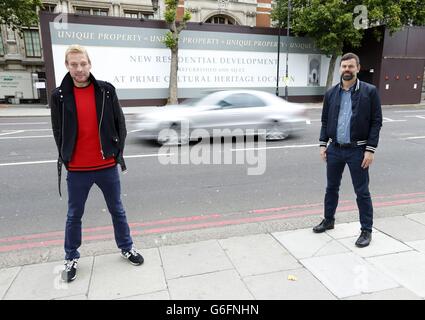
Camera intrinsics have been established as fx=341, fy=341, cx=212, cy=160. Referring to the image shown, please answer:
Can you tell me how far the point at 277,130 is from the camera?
9.59m

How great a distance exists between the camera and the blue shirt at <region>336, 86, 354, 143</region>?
340cm

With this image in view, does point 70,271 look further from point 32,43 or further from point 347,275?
point 32,43

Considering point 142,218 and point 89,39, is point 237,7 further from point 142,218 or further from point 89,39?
point 142,218

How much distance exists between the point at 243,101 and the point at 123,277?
696 cm

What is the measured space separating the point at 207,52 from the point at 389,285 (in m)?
20.4

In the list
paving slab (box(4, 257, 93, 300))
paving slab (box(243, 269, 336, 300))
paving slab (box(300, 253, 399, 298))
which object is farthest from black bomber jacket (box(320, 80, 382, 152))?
paving slab (box(4, 257, 93, 300))

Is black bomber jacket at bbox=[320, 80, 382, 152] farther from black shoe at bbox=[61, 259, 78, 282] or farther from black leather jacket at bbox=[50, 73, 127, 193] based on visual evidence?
black shoe at bbox=[61, 259, 78, 282]

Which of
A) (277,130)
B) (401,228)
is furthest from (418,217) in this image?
(277,130)

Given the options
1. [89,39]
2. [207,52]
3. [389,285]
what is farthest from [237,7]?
[389,285]

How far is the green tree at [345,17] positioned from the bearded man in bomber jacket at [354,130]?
62.3 feet

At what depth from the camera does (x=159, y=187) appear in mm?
5672

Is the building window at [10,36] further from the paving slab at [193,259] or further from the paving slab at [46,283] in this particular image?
the paving slab at [193,259]

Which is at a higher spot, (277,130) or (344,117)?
(344,117)

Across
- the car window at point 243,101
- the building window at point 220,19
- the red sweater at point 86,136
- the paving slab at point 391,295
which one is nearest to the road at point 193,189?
the car window at point 243,101
